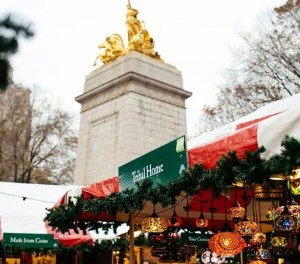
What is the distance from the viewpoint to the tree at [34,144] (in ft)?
103

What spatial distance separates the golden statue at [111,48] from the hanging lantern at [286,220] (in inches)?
744

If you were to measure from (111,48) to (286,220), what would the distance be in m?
19.5

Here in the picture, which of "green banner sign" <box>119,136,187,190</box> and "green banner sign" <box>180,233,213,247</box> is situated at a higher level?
"green banner sign" <box>119,136,187,190</box>

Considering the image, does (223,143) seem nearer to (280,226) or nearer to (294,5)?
(280,226)

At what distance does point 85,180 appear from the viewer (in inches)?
861

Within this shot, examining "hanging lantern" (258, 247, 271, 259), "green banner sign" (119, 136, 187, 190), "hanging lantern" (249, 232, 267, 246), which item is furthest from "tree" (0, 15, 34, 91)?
"hanging lantern" (258, 247, 271, 259)

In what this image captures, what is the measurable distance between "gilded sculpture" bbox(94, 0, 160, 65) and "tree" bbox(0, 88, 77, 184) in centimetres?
913

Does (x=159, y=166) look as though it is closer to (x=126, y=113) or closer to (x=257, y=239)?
(x=257, y=239)

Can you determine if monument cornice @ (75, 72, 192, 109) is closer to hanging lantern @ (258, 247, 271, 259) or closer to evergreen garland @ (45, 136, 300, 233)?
hanging lantern @ (258, 247, 271, 259)

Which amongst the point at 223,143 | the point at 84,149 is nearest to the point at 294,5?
the point at 84,149

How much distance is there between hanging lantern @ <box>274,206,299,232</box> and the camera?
18.5 ft

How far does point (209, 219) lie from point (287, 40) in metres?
12.5

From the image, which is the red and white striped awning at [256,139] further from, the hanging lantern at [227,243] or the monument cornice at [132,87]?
the monument cornice at [132,87]

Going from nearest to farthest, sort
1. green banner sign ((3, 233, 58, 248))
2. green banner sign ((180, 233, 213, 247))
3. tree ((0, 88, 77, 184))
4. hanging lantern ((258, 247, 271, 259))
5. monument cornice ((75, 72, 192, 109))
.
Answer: hanging lantern ((258, 247, 271, 259)) < green banner sign ((180, 233, 213, 247)) < green banner sign ((3, 233, 58, 248)) < monument cornice ((75, 72, 192, 109)) < tree ((0, 88, 77, 184))
